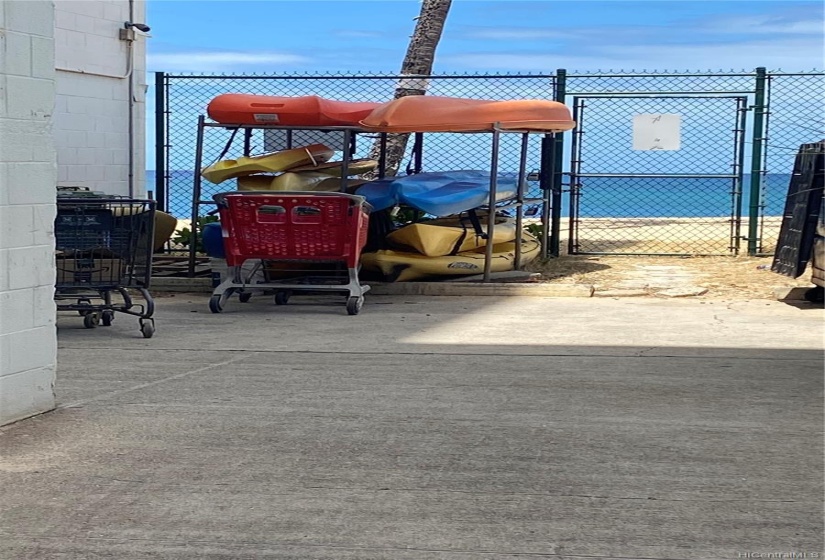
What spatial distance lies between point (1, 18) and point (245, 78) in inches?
337

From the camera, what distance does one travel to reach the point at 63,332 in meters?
8.36

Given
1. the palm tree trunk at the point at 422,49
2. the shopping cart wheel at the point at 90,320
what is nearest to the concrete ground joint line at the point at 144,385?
the shopping cart wheel at the point at 90,320

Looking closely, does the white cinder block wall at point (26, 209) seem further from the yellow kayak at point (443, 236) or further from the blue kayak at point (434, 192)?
the yellow kayak at point (443, 236)

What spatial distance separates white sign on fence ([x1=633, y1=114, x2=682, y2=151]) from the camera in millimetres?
13188

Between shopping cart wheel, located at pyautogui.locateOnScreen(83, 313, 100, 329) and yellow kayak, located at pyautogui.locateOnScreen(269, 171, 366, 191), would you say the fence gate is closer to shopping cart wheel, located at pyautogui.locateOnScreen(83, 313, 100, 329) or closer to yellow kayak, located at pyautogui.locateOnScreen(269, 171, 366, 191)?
yellow kayak, located at pyautogui.locateOnScreen(269, 171, 366, 191)

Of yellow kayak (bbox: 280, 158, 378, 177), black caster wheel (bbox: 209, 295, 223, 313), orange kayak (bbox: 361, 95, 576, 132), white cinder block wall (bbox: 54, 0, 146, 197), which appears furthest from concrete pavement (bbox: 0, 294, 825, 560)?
white cinder block wall (bbox: 54, 0, 146, 197)

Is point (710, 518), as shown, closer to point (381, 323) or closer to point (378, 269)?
point (381, 323)

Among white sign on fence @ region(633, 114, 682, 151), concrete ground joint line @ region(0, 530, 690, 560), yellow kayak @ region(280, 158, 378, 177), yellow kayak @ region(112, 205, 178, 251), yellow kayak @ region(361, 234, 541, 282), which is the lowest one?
concrete ground joint line @ region(0, 530, 690, 560)

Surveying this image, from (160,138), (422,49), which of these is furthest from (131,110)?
(422,49)

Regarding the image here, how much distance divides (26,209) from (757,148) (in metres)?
10.3

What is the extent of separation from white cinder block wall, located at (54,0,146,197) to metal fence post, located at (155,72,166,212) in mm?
914

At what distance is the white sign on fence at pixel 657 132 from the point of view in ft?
43.3

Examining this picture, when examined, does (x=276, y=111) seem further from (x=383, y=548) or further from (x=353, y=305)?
(x=383, y=548)

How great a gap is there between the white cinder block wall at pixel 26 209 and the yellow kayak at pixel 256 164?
5.96m
